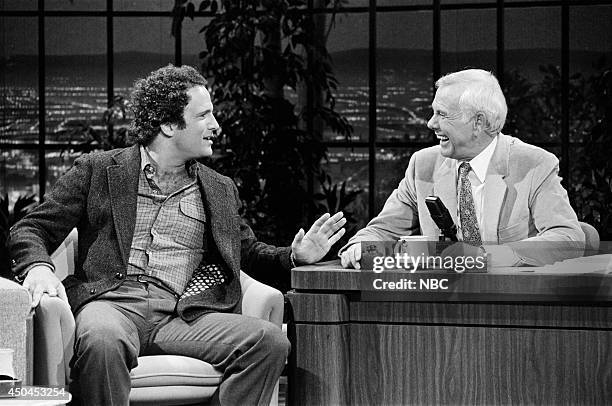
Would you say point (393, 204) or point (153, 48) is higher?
point (153, 48)

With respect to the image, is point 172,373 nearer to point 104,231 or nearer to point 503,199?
point 104,231

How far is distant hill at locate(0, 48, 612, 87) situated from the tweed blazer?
13.1ft

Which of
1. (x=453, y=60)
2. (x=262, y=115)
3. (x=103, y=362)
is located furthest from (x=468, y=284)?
(x=453, y=60)

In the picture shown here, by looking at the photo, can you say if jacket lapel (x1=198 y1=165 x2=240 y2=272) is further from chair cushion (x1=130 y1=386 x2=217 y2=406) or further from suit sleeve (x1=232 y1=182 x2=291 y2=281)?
chair cushion (x1=130 y1=386 x2=217 y2=406)

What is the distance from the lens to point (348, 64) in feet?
24.5

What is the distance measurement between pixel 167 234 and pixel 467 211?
1.01 meters

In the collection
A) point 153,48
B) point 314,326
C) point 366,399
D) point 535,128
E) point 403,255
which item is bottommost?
point 366,399

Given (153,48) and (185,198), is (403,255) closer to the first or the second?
(185,198)

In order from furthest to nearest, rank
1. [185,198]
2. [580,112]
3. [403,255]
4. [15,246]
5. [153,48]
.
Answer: [153,48] → [580,112] → [185,198] → [15,246] → [403,255]

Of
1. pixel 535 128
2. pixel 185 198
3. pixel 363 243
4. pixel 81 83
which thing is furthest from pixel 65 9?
pixel 363 243

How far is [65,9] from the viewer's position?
781 cm

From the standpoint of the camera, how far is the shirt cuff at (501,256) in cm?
296

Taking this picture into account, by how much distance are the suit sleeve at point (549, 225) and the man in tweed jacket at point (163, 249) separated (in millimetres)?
616

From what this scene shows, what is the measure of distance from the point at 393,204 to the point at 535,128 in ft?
11.6
